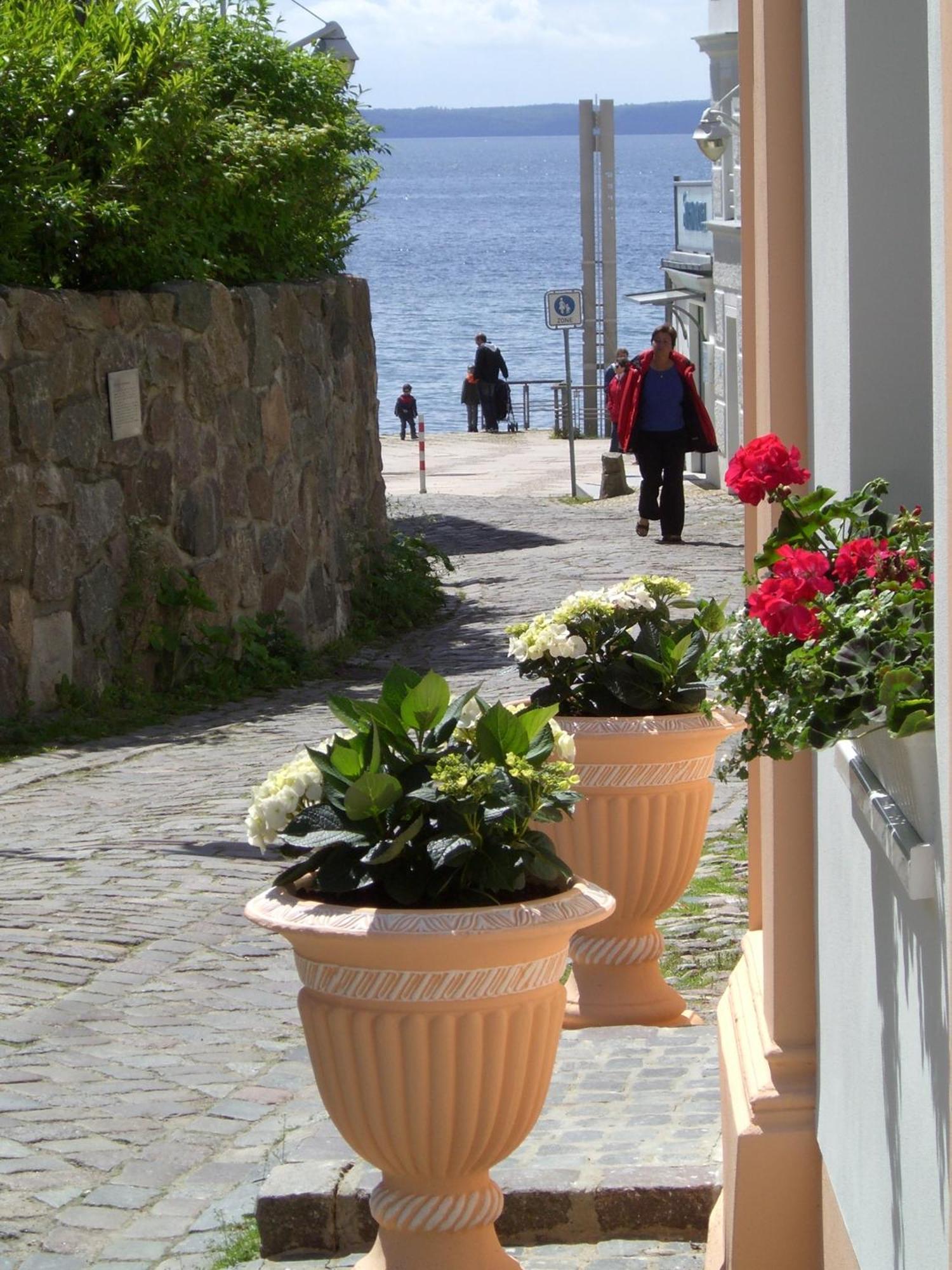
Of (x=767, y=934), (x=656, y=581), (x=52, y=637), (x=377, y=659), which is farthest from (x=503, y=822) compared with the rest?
(x=377, y=659)

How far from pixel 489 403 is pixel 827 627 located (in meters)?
32.3

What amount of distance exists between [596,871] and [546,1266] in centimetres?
143

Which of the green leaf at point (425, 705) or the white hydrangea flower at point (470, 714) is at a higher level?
the green leaf at point (425, 705)

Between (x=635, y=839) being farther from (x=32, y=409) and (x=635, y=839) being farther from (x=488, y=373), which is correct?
(x=488, y=373)

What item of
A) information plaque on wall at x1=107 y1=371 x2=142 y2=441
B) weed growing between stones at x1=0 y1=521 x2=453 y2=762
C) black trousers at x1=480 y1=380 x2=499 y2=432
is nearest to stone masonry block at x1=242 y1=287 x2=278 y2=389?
information plaque on wall at x1=107 y1=371 x2=142 y2=441

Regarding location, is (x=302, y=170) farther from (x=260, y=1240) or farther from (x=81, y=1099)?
(x=260, y=1240)

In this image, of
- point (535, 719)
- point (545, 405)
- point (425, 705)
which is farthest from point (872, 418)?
point (545, 405)

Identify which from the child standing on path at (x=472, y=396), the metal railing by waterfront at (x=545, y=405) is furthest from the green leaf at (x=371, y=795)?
the child standing on path at (x=472, y=396)

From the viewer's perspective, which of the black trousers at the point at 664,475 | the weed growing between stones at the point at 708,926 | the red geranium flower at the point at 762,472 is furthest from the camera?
the black trousers at the point at 664,475

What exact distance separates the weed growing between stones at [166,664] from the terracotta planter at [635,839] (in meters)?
4.39

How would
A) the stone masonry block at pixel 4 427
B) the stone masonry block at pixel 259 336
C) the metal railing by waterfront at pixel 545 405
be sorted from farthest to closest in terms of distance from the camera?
the metal railing by waterfront at pixel 545 405 < the stone masonry block at pixel 259 336 < the stone masonry block at pixel 4 427

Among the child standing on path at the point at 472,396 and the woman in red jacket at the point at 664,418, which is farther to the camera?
the child standing on path at the point at 472,396

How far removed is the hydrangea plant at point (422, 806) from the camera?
318 centimetres

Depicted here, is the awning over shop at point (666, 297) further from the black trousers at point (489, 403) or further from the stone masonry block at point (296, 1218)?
the stone masonry block at point (296, 1218)
